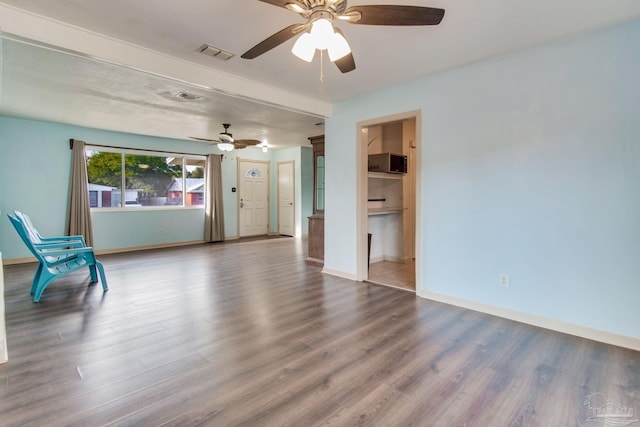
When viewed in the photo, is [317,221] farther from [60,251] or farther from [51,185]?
[51,185]

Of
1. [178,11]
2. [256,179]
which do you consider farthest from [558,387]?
[256,179]

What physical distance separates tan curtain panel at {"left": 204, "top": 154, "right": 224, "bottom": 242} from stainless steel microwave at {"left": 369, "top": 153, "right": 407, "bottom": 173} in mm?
4398

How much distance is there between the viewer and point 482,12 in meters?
2.30

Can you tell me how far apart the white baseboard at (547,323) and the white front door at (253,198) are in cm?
621

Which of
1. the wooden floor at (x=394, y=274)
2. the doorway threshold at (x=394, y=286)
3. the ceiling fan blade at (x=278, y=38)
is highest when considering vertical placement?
the ceiling fan blade at (x=278, y=38)

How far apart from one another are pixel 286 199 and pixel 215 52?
20.7 feet

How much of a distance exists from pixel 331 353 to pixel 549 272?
2.09 metres

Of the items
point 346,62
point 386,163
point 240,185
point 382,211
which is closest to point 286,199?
point 240,185

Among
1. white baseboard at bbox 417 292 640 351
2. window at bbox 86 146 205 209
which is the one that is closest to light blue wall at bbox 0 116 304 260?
window at bbox 86 146 205 209

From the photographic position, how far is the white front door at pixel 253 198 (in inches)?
340

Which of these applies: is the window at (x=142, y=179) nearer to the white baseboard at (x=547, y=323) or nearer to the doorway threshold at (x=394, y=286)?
the doorway threshold at (x=394, y=286)

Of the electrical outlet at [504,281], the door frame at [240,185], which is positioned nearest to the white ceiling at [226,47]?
the electrical outlet at [504,281]

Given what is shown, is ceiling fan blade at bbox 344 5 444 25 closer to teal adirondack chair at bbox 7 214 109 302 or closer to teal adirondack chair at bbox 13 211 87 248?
teal adirondack chair at bbox 7 214 109 302

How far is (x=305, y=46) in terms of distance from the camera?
1.94 m
